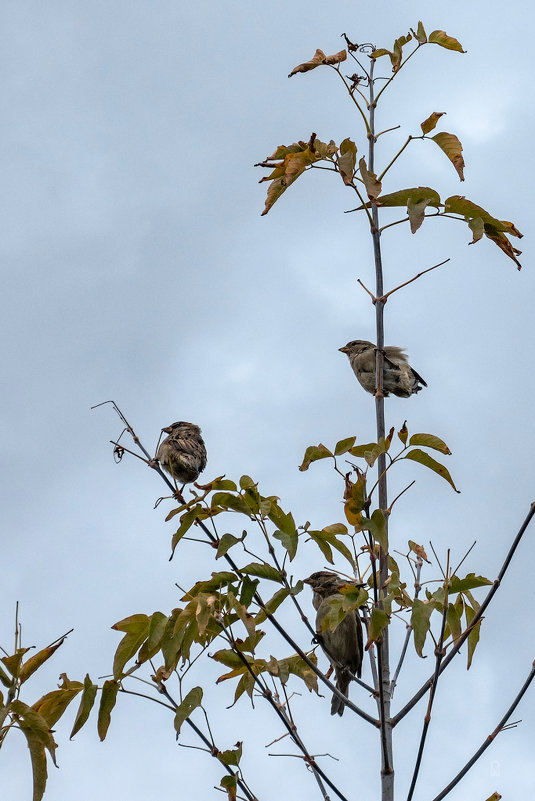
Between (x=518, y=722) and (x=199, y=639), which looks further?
(x=199, y=639)

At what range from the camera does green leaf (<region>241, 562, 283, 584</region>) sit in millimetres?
4004

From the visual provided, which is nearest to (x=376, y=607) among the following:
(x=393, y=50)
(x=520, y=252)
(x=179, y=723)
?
(x=179, y=723)

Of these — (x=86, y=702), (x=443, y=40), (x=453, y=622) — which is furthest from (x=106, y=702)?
(x=443, y=40)

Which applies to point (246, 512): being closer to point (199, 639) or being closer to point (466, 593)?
point (199, 639)

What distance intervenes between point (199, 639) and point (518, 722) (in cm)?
131

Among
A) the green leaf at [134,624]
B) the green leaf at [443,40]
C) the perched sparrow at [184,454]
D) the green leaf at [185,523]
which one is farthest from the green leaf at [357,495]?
the perched sparrow at [184,454]

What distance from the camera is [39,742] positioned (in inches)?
133

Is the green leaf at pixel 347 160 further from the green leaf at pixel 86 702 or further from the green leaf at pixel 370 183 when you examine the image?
the green leaf at pixel 86 702

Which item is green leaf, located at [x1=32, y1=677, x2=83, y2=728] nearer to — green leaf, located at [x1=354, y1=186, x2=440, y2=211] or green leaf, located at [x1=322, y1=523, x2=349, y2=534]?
green leaf, located at [x1=322, y1=523, x2=349, y2=534]

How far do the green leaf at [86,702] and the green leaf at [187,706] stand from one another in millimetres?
346

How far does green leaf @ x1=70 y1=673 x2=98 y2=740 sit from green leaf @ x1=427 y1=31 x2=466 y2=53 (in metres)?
3.27

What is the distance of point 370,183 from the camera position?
415cm

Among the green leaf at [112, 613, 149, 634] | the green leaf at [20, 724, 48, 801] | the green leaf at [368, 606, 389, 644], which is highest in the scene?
the green leaf at [112, 613, 149, 634]

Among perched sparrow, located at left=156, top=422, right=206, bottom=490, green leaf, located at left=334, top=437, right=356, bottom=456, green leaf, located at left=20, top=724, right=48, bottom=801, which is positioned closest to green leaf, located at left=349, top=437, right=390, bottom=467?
green leaf, located at left=334, top=437, right=356, bottom=456
